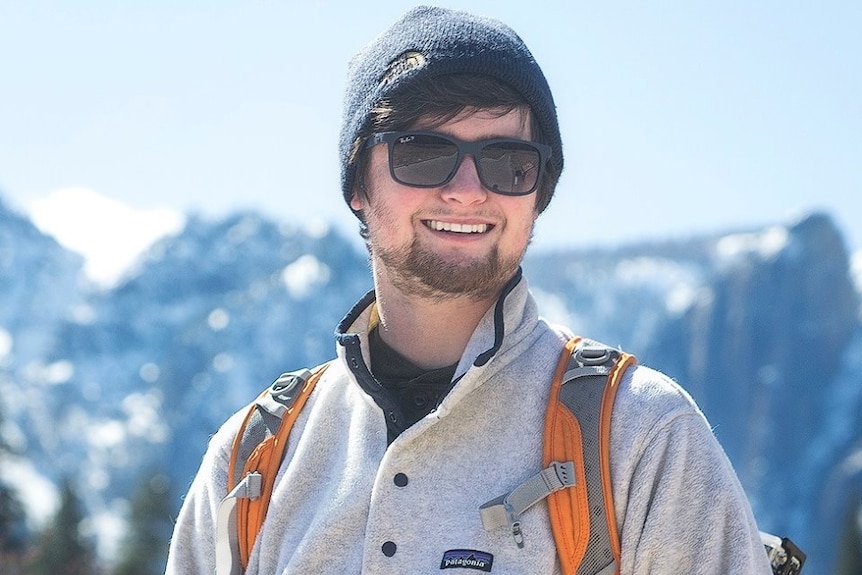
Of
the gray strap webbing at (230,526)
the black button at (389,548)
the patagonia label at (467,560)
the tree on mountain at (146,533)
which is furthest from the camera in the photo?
the tree on mountain at (146,533)

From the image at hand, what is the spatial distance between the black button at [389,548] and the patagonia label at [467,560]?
20cm

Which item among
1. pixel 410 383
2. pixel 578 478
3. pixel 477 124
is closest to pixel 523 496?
pixel 578 478

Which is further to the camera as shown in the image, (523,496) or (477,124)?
(477,124)

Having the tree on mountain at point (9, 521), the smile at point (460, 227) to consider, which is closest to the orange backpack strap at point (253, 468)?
the smile at point (460, 227)

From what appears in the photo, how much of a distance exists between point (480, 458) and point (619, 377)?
1.95 ft

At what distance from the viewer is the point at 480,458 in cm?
443

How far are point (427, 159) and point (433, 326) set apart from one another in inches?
27.2

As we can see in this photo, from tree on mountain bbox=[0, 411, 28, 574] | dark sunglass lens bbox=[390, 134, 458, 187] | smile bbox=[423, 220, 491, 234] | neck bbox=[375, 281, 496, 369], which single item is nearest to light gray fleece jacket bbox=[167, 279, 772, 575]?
neck bbox=[375, 281, 496, 369]

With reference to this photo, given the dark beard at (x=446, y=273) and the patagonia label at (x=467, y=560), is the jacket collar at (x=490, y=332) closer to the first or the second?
the dark beard at (x=446, y=273)

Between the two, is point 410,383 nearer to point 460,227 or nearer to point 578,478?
point 460,227

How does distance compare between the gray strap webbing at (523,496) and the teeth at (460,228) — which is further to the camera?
the teeth at (460,228)

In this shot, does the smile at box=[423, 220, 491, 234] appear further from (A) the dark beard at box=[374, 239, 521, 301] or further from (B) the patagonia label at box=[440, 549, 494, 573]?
(B) the patagonia label at box=[440, 549, 494, 573]

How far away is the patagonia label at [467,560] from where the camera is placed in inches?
165

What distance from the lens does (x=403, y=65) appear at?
4.63m
